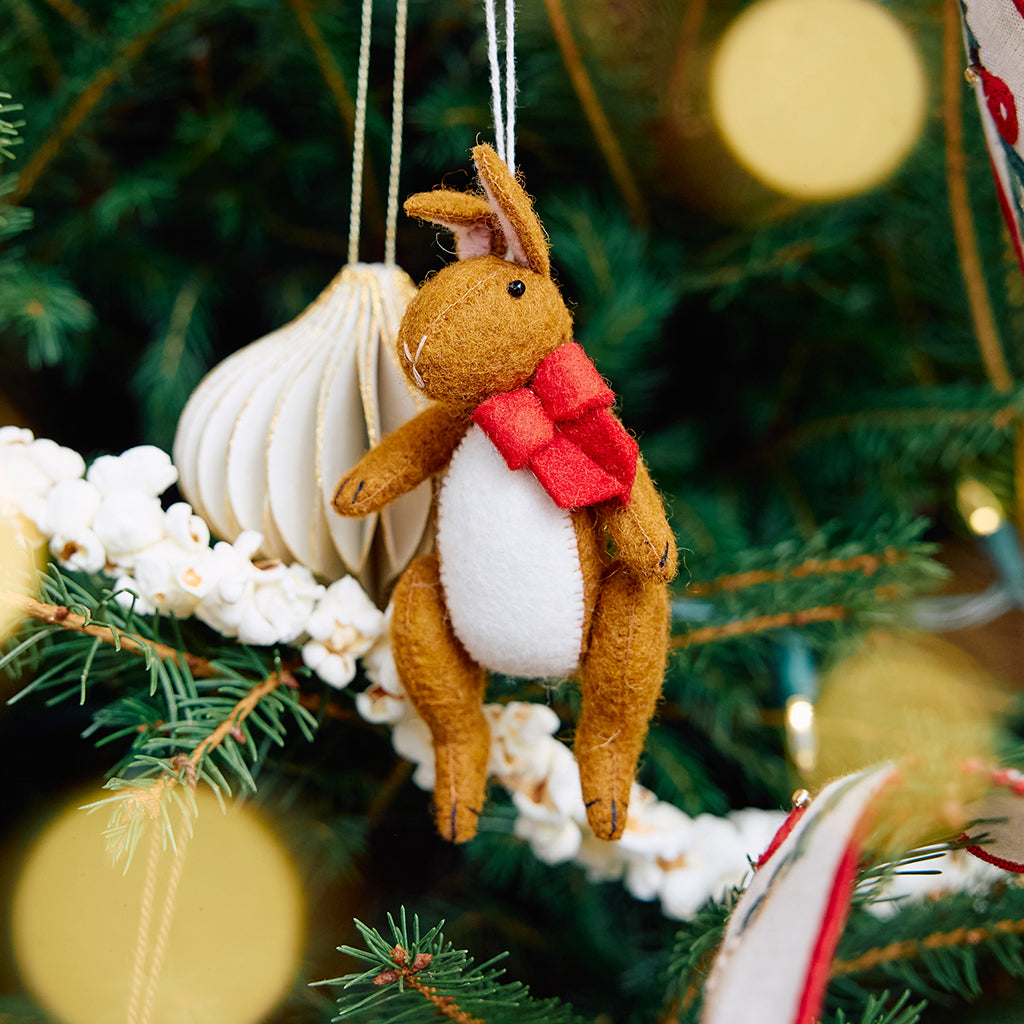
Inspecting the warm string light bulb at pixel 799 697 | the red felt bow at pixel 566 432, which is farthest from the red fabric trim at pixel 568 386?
the warm string light bulb at pixel 799 697

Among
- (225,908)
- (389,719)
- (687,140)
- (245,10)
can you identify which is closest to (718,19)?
(687,140)

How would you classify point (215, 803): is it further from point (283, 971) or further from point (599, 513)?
point (599, 513)

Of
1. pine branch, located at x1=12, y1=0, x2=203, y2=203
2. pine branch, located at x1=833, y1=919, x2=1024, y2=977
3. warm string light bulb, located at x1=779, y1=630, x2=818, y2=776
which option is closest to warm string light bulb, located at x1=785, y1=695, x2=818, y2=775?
warm string light bulb, located at x1=779, y1=630, x2=818, y2=776

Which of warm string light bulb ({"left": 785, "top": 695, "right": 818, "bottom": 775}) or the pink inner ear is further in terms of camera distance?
warm string light bulb ({"left": 785, "top": 695, "right": 818, "bottom": 775})

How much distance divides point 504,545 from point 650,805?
175 mm

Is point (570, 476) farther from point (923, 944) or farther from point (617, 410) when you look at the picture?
point (923, 944)

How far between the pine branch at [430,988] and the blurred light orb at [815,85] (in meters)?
0.45

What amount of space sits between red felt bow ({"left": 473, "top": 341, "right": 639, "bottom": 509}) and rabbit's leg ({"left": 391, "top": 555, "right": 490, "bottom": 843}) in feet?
0.25

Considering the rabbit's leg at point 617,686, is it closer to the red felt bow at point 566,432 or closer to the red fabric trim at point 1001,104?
Answer: the red felt bow at point 566,432

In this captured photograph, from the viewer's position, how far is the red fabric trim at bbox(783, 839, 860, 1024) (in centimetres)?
20

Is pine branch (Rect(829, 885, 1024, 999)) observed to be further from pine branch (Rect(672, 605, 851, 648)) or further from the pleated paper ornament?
the pleated paper ornament

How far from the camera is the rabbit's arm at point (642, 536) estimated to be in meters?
0.30

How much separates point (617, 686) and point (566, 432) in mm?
103

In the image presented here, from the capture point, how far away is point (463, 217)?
292 millimetres
